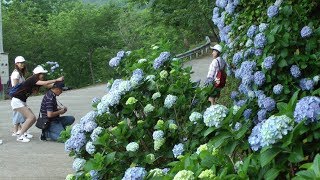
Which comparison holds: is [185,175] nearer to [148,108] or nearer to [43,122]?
[148,108]

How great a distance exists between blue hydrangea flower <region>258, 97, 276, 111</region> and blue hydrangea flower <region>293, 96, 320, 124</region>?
219cm

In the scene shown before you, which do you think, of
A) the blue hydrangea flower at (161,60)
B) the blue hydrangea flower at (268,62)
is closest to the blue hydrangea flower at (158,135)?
the blue hydrangea flower at (161,60)

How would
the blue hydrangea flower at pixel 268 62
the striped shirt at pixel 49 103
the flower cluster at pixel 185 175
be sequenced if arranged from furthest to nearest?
the striped shirt at pixel 49 103 < the blue hydrangea flower at pixel 268 62 < the flower cluster at pixel 185 175

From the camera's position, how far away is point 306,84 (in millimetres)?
4852

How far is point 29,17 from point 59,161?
3389 cm

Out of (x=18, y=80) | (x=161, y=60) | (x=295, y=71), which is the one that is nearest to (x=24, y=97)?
(x=18, y=80)

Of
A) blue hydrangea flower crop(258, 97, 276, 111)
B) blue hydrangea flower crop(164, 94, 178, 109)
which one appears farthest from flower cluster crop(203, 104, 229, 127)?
blue hydrangea flower crop(258, 97, 276, 111)

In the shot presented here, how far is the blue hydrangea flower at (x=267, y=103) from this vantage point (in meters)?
4.55

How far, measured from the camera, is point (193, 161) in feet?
9.10

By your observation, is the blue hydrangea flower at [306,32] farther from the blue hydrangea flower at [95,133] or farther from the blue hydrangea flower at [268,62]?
the blue hydrangea flower at [95,133]

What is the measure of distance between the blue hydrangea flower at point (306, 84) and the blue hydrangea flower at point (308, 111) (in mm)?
2519

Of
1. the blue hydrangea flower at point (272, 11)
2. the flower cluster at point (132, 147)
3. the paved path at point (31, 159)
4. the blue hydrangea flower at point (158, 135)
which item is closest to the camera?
the flower cluster at point (132, 147)

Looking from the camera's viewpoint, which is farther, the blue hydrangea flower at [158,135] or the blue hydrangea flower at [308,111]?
the blue hydrangea flower at [158,135]

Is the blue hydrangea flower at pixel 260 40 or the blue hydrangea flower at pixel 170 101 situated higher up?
the blue hydrangea flower at pixel 260 40
